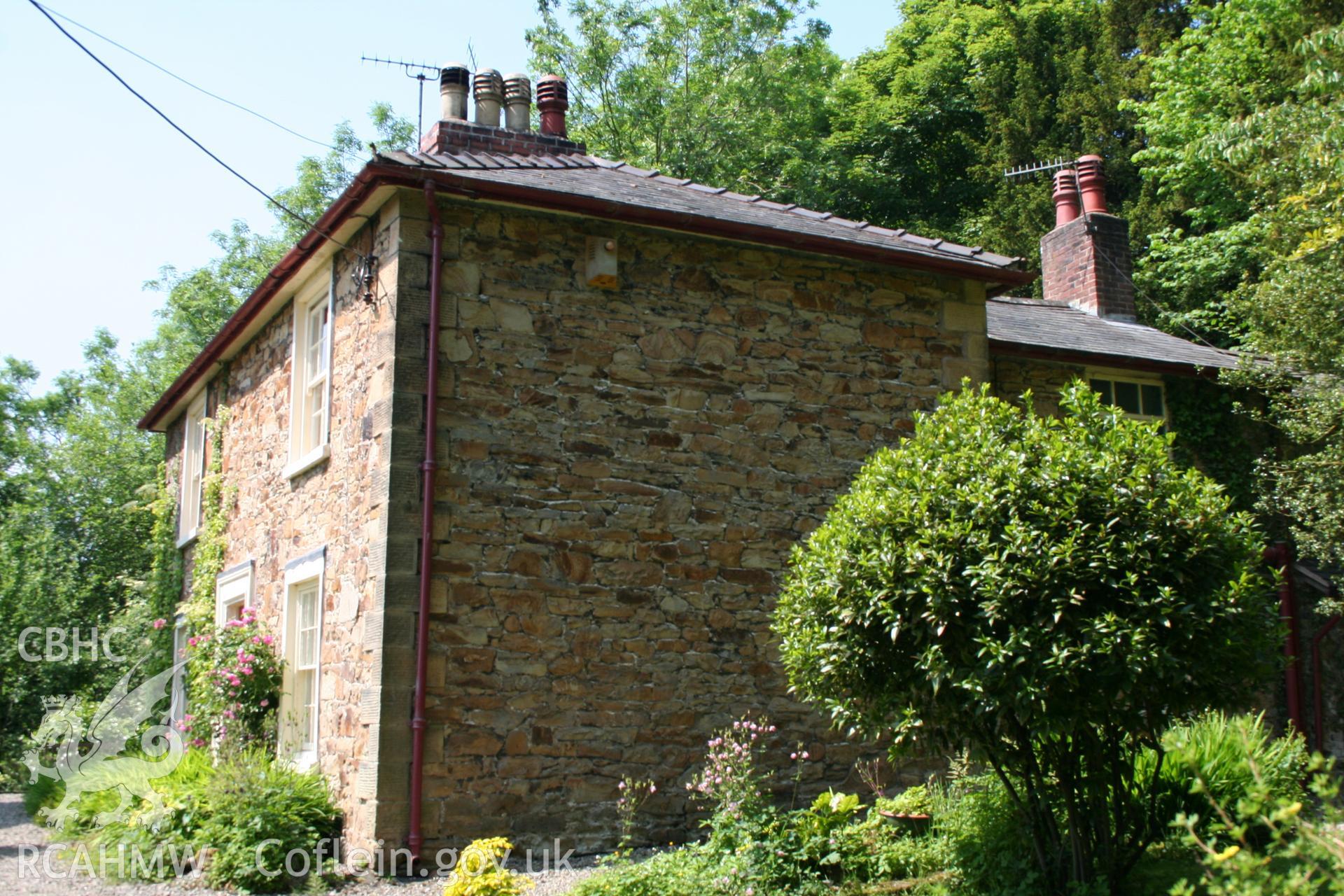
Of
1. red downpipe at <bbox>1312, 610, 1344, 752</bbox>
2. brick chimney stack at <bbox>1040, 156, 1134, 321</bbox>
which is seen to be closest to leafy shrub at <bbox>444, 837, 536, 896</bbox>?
red downpipe at <bbox>1312, 610, 1344, 752</bbox>

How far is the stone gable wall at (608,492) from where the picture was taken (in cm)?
Result: 838

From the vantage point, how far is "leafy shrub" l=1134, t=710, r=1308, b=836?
701cm

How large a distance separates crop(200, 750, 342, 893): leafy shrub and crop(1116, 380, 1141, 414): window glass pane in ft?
30.4

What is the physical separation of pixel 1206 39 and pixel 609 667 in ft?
57.2

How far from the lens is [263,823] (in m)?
8.10

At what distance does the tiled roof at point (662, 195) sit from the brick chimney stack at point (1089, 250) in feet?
17.5

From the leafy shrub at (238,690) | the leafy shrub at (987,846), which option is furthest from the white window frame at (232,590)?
the leafy shrub at (987,846)

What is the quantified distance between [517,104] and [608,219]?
9.65 ft

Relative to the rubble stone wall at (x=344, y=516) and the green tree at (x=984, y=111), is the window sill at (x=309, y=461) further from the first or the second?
the green tree at (x=984, y=111)

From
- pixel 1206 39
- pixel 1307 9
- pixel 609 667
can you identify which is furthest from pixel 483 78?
pixel 1206 39

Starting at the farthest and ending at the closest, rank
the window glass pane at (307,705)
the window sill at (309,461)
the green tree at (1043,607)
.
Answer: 1. the window sill at (309,461)
2. the window glass pane at (307,705)
3. the green tree at (1043,607)

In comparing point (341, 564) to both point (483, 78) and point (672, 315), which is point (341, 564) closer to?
point (672, 315)

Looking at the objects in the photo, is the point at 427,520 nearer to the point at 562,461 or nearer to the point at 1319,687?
the point at 562,461

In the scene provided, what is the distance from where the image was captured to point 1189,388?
520 inches
